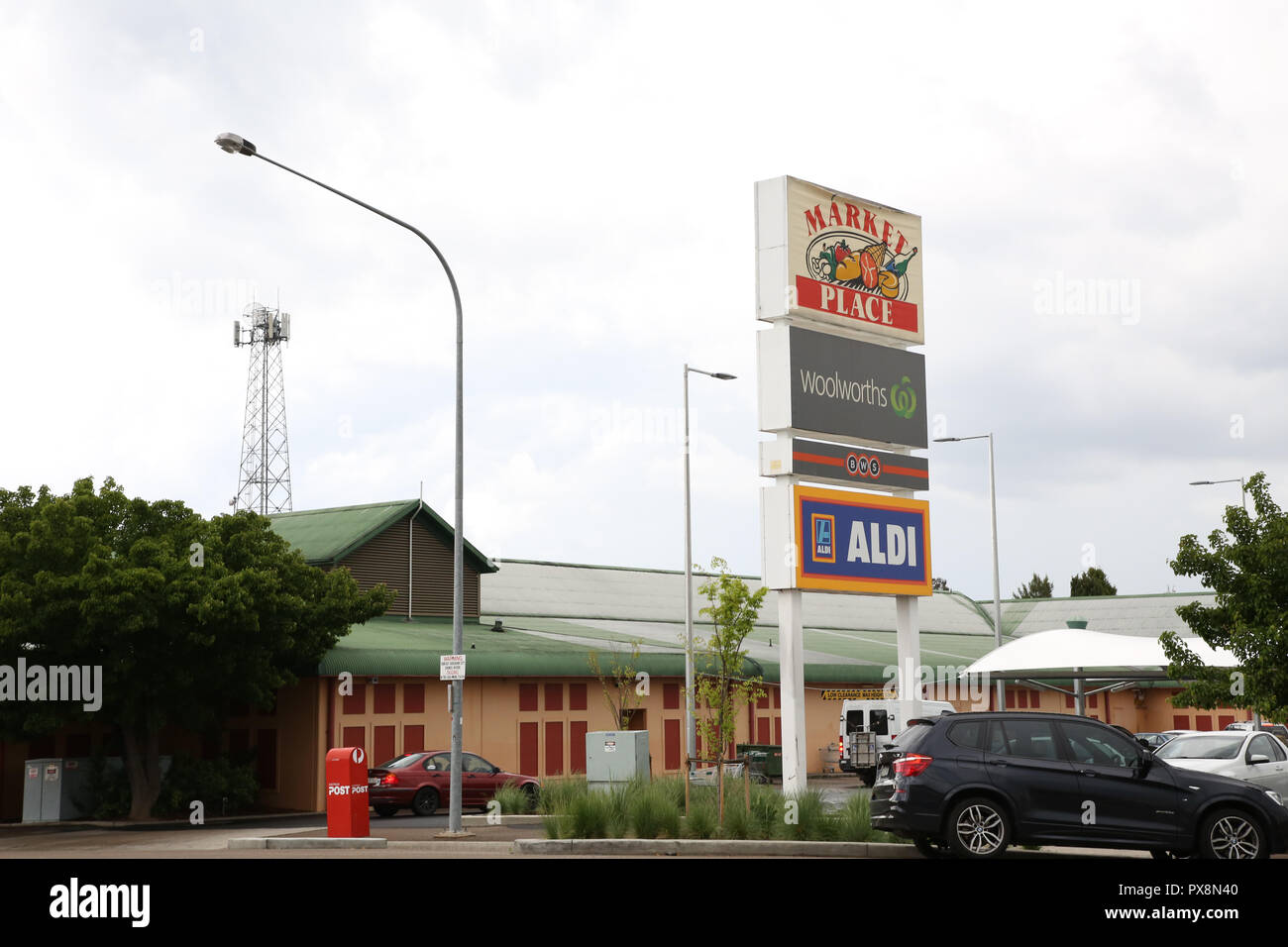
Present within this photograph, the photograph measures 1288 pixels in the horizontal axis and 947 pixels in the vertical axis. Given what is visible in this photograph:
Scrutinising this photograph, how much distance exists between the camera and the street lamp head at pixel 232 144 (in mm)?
20234

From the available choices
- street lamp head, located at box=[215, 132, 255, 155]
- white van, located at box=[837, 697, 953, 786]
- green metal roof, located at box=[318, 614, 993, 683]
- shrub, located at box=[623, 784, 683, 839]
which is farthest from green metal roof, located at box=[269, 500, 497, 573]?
shrub, located at box=[623, 784, 683, 839]

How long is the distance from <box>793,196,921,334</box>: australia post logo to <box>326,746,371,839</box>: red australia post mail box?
34.1ft

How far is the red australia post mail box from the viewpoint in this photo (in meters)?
21.6

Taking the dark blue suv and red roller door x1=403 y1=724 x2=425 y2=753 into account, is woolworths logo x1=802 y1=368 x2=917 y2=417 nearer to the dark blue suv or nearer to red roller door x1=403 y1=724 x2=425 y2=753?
the dark blue suv

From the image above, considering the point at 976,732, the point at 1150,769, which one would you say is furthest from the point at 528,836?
the point at 1150,769

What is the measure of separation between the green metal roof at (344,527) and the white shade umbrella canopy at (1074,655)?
15.1 meters

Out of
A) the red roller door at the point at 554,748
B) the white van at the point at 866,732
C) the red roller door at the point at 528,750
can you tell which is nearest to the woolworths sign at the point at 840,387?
the white van at the point at 866,732

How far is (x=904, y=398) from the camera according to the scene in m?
25.8

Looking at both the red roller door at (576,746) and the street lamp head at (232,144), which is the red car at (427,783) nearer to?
the red roller door at (576,746)

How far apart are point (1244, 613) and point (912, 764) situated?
40.4 feet

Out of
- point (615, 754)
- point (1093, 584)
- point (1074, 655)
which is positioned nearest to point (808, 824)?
point (615, 754)

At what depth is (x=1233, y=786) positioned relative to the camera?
16.1 meters

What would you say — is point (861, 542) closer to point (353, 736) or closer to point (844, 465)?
point (844, 465)
